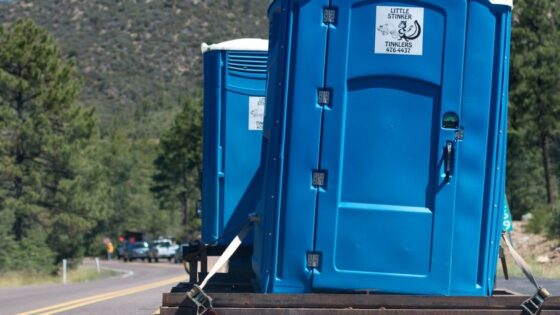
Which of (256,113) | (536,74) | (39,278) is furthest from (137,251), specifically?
(256,113)

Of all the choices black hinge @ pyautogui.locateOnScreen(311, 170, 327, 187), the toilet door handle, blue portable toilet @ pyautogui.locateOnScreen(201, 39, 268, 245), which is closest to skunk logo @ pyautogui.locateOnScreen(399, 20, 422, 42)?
the toilet door handle

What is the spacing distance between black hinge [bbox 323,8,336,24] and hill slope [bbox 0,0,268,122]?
117205mm

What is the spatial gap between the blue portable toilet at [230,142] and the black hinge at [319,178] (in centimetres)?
331

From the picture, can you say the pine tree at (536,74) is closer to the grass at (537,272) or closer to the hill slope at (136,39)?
the grass at (537,272)

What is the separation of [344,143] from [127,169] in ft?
271

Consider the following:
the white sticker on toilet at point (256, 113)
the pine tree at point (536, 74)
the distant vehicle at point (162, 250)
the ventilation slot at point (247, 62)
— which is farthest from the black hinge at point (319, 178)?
the distant vehicle at point (162, 250)

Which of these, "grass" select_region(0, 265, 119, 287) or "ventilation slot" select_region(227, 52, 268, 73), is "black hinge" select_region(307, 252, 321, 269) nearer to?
"ventilation slot" select_region(227, 52, 268, 73)

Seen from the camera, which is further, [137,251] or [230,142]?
[137,251]

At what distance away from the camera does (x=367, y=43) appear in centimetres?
589

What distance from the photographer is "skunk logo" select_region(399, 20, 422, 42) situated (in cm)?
588

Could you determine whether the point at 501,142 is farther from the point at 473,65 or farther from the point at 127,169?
the point at 127,169

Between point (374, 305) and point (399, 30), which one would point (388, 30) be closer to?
point (399, 30)

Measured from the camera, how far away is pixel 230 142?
9266 mm

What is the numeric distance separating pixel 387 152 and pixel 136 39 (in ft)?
414
